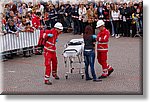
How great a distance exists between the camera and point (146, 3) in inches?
313

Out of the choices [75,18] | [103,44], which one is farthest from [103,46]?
[75,18]

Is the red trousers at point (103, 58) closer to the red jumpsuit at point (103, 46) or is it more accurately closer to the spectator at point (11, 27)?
the red jumpsuit at point (103, 46)

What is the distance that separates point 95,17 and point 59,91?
11265mm

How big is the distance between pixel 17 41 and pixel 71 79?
13.0ft

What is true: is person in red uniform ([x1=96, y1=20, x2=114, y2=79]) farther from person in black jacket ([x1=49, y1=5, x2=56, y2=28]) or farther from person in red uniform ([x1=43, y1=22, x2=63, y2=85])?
person in black jacket ([x1=49, y1=5, x2=56, y2=28])

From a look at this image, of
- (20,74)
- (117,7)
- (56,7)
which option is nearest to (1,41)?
(20,74)

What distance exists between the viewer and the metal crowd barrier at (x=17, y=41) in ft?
44.4

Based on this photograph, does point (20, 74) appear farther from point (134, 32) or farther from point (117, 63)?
point (134, 32)

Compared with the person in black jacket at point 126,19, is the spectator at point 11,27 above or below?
below

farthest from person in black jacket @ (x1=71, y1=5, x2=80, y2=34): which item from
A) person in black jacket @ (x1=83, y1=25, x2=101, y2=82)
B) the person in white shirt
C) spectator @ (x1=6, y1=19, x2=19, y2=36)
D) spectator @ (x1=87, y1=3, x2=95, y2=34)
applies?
person in black jacket @ (x1=83, y1=25, x2=101, y2=82)

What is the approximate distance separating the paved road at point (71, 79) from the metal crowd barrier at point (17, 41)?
0.46m

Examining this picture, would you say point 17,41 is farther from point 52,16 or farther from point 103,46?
point 52,16

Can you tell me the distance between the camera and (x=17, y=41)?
14125 millimetres

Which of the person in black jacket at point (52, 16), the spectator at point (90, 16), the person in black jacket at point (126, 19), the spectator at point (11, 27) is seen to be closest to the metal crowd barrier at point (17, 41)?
the spectator at point (11, 27)
